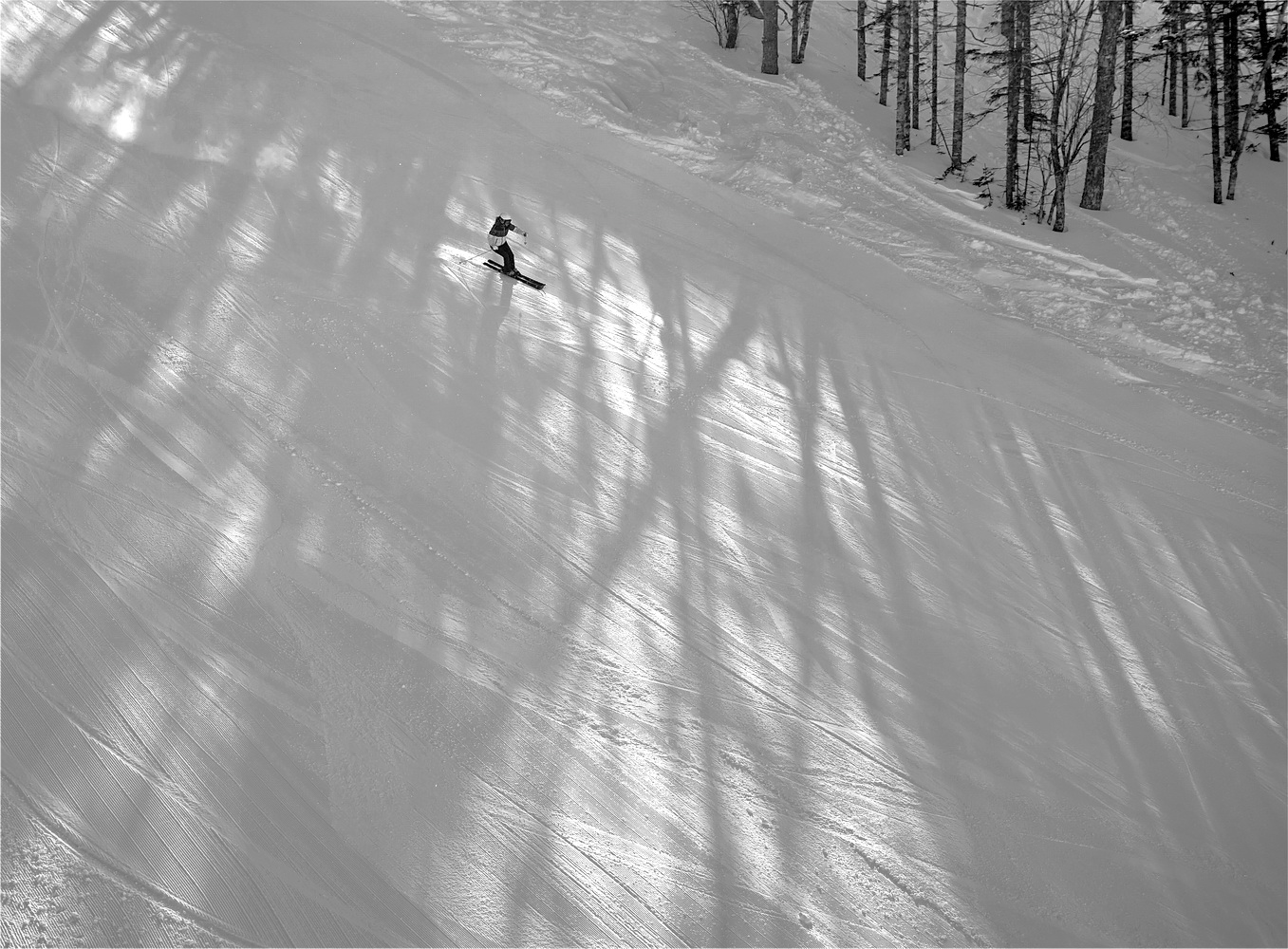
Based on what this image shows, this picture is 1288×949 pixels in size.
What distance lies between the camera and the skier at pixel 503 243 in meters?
7.39

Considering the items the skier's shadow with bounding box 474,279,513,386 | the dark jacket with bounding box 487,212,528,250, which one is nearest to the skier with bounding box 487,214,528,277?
the dark jacket with bounding box 487,212,528,250

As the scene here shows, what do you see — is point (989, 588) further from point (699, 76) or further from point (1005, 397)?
point (699, 76)

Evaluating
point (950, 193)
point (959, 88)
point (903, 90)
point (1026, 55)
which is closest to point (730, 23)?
point (903, 90)

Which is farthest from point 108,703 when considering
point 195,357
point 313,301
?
point 313,301

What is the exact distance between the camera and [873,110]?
40.1 ft

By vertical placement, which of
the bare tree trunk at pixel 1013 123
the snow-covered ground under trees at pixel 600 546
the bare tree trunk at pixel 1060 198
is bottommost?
the snow-covered ground under trees at pixel 600 546

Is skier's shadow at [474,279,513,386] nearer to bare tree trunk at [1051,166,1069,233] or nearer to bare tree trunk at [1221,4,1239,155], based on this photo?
bare tree trunk at [1051,166,1069,233]

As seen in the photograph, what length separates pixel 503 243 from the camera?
24.7ft

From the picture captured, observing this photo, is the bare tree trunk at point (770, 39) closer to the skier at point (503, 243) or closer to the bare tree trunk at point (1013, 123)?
the bare tree trunk at point (1013, 123)

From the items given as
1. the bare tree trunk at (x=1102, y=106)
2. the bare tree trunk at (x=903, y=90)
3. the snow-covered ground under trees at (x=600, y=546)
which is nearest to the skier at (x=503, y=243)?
the snow-covered ground under trees at (x=600, y=546)

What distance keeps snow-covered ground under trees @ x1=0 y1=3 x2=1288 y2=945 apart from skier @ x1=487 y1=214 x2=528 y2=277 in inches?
10.7

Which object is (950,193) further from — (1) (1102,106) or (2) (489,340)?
(2) (489,340)

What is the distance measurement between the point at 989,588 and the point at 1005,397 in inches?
87.0

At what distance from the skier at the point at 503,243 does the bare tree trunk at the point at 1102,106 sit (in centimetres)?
712
